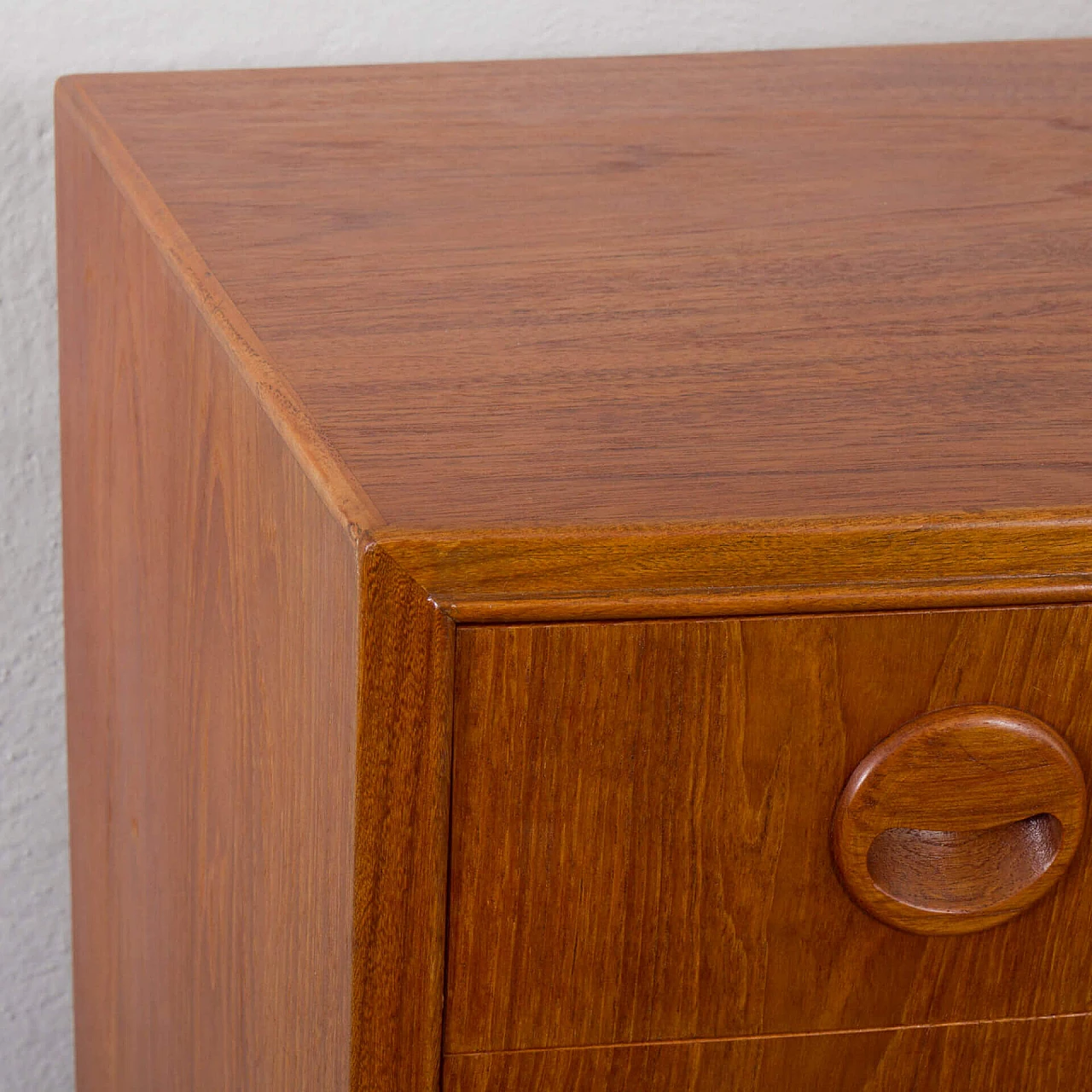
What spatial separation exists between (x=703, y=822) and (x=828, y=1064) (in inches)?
3.4

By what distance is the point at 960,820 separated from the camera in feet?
1.40

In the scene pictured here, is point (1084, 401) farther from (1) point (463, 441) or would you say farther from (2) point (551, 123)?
(2) point (551, 123)

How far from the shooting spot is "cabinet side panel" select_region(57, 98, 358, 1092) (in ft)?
1.41

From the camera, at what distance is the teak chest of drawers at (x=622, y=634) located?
39cm

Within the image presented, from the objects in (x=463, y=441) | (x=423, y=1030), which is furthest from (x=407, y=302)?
(x=423, y=1030)

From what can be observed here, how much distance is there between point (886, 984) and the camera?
449mm

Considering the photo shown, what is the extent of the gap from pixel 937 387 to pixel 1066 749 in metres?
0.10

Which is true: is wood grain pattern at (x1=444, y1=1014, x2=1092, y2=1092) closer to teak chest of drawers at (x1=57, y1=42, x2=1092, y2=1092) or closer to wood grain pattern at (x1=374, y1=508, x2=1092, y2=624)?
teak chest of drawers at (x1=57, y1=42, x2=1092, y2=1092)

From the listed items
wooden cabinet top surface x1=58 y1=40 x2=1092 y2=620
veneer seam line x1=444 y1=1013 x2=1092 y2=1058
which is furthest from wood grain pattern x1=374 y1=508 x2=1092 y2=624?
veneer seam line x1=444 y1=1013 x2=1092 y2=1058

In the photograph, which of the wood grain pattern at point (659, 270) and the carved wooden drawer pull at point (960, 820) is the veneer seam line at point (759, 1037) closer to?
the carved wooden drawer pull at point (960, 820)

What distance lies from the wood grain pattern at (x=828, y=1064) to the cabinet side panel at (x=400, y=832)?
0.06 feet

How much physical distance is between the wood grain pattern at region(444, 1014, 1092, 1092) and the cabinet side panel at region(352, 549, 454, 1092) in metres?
0.02

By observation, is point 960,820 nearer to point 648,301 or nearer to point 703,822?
point 703,822

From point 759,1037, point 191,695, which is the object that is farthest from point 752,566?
point 191,695
